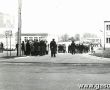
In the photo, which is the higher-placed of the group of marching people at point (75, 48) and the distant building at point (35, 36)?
the distant building at point (35, 36)

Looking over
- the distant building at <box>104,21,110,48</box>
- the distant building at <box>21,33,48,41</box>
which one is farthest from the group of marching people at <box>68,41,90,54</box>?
the distant building at <box>21,33,48,41</box>

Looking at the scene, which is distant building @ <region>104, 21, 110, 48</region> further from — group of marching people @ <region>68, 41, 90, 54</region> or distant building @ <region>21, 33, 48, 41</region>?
distant building @ <region>21, 33, 48, 41</region>

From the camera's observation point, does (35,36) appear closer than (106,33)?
No

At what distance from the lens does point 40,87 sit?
1027 centimetres

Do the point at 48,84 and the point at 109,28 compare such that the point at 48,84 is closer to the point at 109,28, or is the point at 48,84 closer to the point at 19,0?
the point at 19,0

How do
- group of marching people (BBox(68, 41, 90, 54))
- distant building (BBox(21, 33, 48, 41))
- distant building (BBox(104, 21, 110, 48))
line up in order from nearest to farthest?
group of marching people (BBox(68, 41, 90, 54))
distant building (BBox(104, 21, 110, 48))
distant building (BBox(21, 33, 48, 41))

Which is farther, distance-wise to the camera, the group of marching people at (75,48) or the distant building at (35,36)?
the distant building at (35,36)

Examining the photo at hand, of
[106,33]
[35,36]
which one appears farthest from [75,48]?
[35,36]

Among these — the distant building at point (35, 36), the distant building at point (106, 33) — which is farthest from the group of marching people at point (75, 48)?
the distant building at point (35, 36)

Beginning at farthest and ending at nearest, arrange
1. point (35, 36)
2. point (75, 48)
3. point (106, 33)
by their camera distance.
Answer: point (35, 36) < point (106, 33) < point (75, 48)

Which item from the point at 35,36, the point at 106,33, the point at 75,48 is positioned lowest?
the point at 75,48

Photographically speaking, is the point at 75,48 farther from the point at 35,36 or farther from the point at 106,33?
the point at 35,36

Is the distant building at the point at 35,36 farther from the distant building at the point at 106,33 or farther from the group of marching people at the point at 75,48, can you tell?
the group of marching people at the point at 75,48

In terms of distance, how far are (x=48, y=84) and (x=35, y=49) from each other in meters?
27.7
